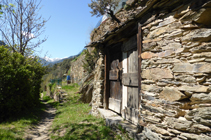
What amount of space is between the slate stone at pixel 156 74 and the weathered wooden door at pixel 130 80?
0.71 meters

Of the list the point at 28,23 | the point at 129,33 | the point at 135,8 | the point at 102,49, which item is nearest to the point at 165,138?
the point at 129,33

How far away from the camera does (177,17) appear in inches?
104

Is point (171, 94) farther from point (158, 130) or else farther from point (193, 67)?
point (158, 130)

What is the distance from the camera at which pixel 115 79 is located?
17.3 feet

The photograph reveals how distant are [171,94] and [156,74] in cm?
51

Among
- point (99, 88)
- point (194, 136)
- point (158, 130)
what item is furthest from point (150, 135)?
point (99, 88)

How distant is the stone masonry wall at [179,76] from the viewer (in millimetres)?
2229

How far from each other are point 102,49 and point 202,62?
414 cm

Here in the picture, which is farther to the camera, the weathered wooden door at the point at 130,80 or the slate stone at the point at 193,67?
the weathered wooden door at the point at 130,80

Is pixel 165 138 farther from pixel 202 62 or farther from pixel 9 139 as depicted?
pixel 9 139

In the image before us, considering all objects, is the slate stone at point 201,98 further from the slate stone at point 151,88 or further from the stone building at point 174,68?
the slate stone at point 151,88

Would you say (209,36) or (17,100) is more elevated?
(209,36)

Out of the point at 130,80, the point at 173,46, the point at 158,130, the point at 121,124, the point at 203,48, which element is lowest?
the point at 121,124

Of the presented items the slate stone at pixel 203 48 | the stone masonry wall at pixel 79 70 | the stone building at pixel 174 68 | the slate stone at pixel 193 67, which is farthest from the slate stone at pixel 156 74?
the stone masonry wall at pixel 79 70
